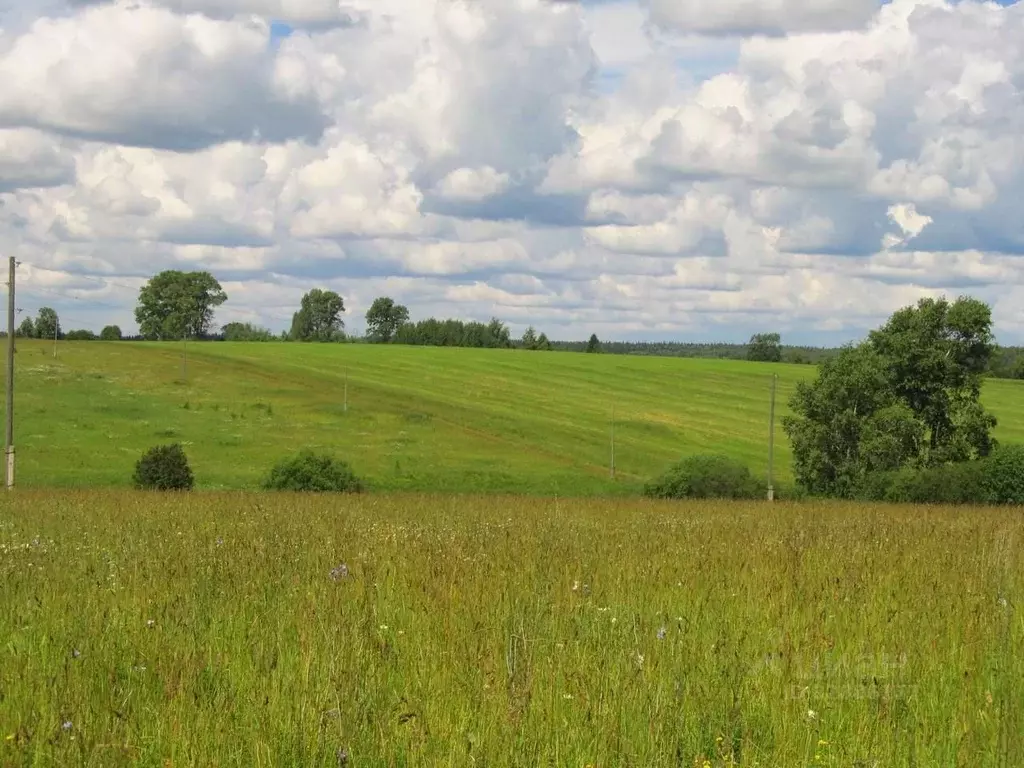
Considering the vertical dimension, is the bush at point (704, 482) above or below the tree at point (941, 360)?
below

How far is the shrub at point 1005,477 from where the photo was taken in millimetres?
42875

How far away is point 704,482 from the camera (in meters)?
47.1

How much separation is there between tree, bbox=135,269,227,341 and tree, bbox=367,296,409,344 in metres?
35.7

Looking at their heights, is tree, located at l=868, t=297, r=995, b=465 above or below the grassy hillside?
above

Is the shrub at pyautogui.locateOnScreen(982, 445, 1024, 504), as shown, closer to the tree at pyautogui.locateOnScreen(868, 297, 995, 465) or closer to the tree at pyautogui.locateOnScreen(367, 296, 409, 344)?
the tree at pyautogui.locateOnScreen(868, 297, 995, 465)

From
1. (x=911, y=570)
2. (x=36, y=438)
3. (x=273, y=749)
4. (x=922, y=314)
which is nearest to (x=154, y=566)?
(x=273, y=749)

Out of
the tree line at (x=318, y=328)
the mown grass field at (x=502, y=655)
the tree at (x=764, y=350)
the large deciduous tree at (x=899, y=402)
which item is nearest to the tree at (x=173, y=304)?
the tree line at (x=318, y=328)

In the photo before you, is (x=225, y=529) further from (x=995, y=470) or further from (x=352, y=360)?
(x=352, y=360)

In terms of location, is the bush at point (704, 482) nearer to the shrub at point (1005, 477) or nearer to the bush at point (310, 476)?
the shrub at point (1005, 477)

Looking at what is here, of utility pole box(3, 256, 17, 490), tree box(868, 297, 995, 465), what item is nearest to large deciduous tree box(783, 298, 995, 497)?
tree box(868, 297, 995, 465)

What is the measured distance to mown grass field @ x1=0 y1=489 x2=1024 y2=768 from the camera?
4281 mm

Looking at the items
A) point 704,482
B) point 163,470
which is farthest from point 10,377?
point 704,482

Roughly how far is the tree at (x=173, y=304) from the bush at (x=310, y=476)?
366 ft

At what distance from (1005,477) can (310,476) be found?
28186 mm
